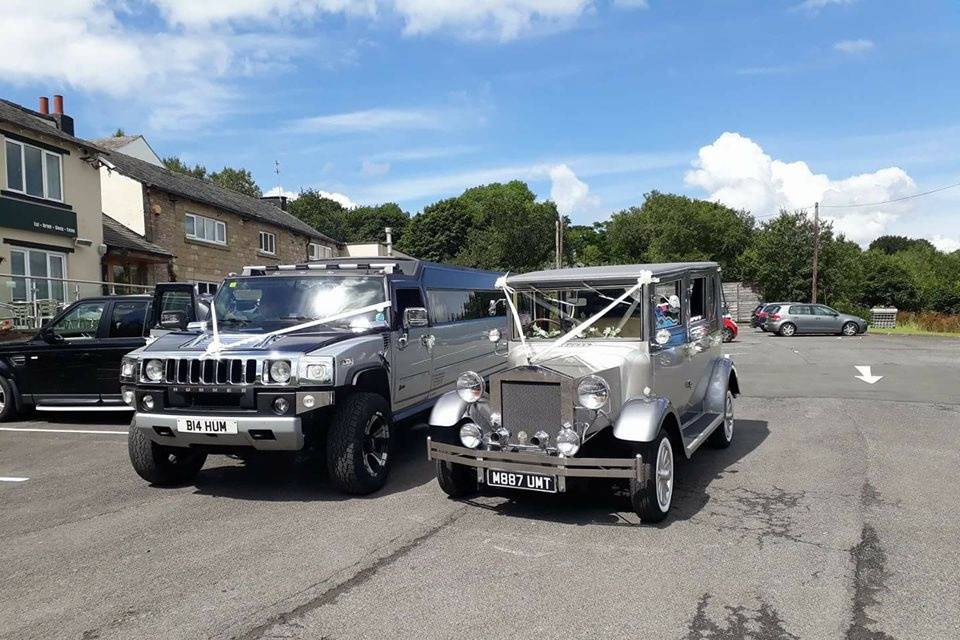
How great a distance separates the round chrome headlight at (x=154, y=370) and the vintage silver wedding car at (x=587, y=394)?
2413mm

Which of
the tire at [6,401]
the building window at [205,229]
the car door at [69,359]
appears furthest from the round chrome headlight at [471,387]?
the building window at [205,229]

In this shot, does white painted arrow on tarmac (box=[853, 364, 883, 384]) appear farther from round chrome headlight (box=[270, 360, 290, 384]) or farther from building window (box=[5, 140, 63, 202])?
building window (box=[5, 140, 63, 202])

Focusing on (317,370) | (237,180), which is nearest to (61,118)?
(317,370)

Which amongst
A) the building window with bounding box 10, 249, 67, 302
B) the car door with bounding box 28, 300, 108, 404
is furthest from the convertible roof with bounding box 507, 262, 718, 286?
the building window with bounding box 10, 249, 67, 302

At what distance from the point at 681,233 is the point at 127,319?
6311cm

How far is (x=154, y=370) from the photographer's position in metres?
6.15

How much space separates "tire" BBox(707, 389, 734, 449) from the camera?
7.81m

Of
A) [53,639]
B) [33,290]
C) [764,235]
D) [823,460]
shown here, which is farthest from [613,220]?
[53,639]

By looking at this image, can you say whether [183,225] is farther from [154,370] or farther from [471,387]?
[471,387]

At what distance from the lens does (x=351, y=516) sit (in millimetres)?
5645

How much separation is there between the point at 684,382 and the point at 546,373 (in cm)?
210

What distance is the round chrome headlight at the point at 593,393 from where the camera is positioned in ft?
17.1

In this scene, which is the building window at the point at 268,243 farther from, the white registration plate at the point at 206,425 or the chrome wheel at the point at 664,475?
the chrome wheel at the point at 664,475

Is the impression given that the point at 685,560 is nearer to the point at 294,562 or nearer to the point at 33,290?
the point at 294,562
